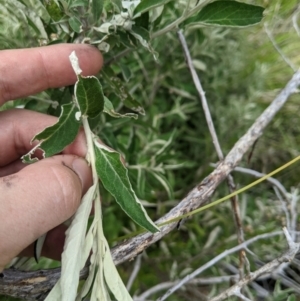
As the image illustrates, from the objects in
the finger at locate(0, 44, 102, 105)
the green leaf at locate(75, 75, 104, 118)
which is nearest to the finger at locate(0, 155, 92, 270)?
the green leaf at locate(75, 75, 104, 118)

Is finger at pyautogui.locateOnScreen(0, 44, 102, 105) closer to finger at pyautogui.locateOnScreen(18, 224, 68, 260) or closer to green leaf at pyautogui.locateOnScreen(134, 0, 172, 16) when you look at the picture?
green leaf at pyautogui.locateOnScreen(134, 0, 172, 16)

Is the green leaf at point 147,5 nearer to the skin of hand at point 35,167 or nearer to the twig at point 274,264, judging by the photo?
the skin of hand at point 35,167

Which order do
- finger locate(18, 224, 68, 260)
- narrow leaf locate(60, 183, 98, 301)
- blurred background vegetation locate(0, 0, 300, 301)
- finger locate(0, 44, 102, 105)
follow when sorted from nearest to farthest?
narrow leaf locate(60, 183, 98, 301)
finger locate(0, 44, 102, 105)
finger locate(18, 224, 68, 260)
blurred background vegetation locate(0, 0, 300, 301)

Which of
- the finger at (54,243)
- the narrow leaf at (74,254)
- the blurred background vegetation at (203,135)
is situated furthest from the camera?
the blurred background vegetation at (203,135)

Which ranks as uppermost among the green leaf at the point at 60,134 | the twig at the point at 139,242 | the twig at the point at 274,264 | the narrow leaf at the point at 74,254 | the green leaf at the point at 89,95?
the green leaf at the point at 89,95

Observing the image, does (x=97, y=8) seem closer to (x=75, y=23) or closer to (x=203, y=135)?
(x=75, y=23)

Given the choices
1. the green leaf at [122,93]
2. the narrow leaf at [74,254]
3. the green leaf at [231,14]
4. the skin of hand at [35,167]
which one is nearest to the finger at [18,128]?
the skin of hand at [35,167]

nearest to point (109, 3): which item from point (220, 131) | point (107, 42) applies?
point (107, 42)
